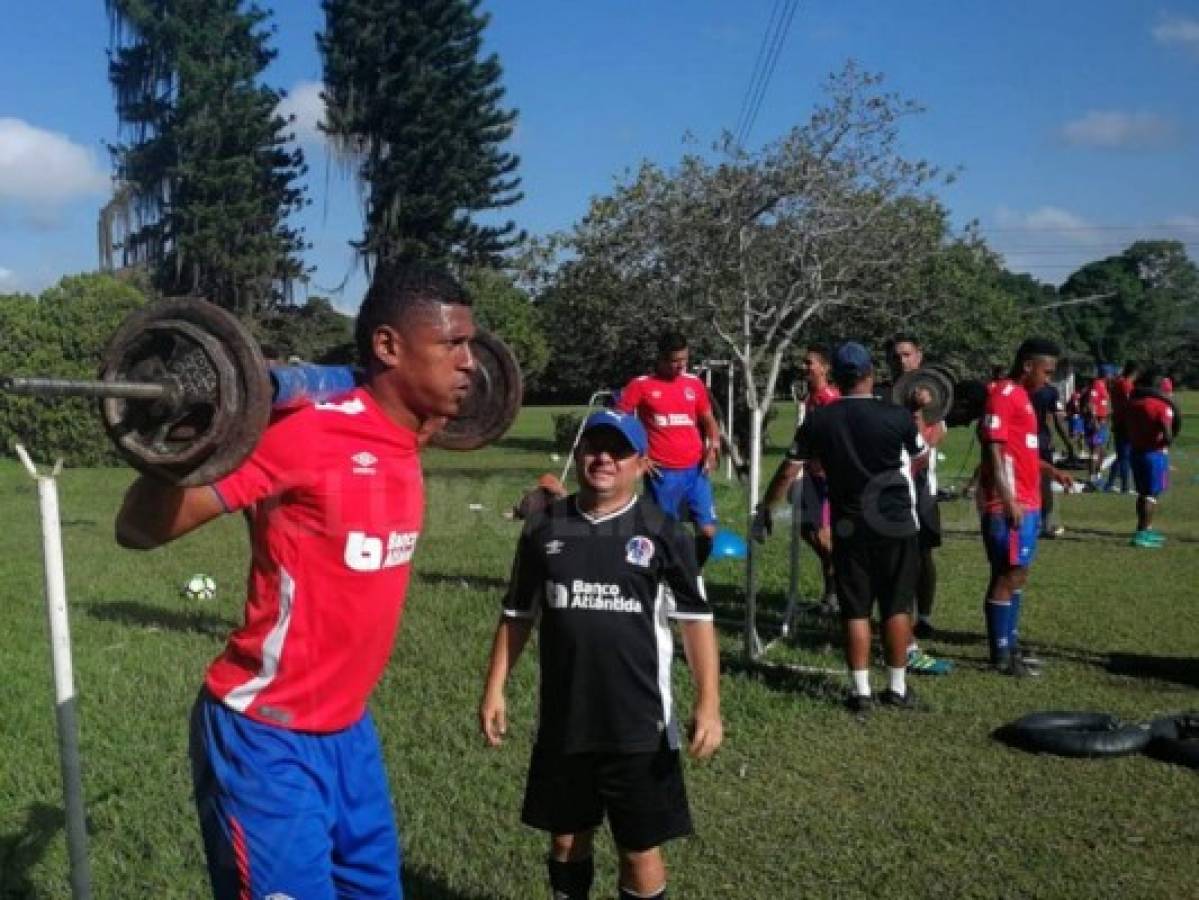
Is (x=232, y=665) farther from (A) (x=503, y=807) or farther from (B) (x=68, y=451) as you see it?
(B) (x=68, y=451)

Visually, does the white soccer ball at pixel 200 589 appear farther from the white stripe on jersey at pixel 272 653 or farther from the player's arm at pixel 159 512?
the player's arm at pixel 159 512

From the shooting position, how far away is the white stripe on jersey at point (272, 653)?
8.86ft

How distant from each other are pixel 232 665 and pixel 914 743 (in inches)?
174

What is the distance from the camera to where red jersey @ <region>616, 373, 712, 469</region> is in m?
9.51

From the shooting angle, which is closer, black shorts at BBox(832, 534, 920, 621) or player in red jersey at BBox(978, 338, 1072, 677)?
black shorts at BBox(832, 534, 920, 621)

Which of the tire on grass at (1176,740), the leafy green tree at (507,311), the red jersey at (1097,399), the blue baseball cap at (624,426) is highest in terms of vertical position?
the leafy green tree at (507,311)

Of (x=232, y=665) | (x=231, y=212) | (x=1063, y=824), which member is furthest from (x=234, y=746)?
(x=231, y=212)

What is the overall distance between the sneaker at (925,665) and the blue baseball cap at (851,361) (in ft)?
6.39

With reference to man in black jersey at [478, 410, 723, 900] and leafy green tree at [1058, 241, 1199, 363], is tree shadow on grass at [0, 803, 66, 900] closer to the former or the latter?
man in black jersey at [478, 410, 723, 900]

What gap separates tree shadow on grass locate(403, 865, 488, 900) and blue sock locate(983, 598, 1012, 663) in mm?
4486

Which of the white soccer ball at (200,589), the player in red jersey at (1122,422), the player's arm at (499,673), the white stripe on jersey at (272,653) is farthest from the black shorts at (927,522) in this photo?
the player in red jersey at (1122,422)

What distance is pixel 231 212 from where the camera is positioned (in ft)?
134

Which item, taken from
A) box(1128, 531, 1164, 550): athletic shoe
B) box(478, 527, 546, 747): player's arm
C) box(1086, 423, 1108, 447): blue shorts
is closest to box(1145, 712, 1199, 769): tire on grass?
box(478, 527, 546, 747): player's arm

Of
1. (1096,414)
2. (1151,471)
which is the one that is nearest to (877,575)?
(1151,471)
